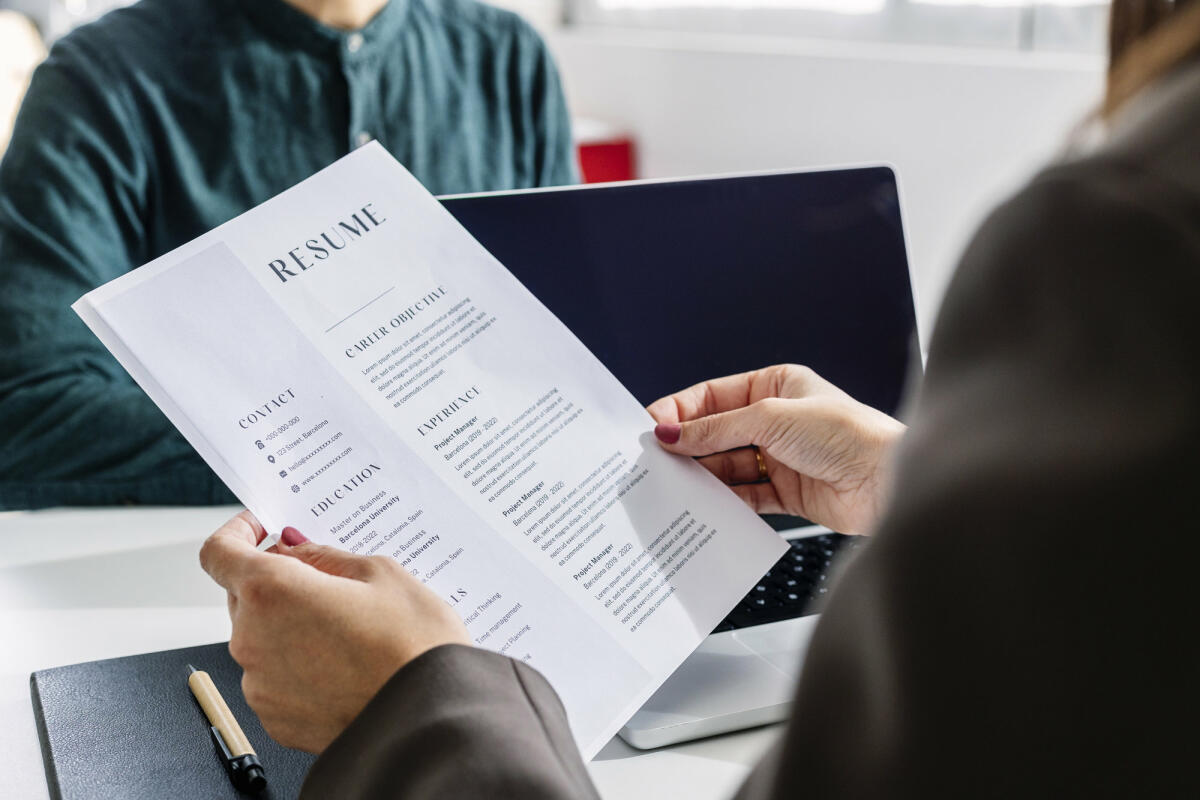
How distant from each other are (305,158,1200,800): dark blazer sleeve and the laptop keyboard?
1.44ft

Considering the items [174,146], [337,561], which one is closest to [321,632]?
[337,561]

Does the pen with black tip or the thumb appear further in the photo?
the thumb

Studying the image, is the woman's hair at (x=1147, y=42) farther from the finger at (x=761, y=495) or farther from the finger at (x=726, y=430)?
the finger at (x=761, y=495)

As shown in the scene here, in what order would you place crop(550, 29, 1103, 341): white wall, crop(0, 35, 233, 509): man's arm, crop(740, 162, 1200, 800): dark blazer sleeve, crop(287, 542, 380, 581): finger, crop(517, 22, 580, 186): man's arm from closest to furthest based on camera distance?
crop(740, 162, 1200, 800): dark blazer sleeve, crop(287, 542, 380, 581): finger, crop(0, 35, 233, 509): man's arm, crop(517, 22, 580, 186): man's arm, crop(550, 29, 1103, 341): white wall

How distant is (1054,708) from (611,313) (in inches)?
24.7

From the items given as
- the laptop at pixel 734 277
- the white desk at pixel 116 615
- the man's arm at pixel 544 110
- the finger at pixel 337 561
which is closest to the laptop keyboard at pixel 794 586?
the laptop at pixel 734 277

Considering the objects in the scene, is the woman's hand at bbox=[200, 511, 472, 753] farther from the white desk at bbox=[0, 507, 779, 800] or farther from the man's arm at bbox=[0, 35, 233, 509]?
the man's arm at bbox=[0, 35, 233, 509]

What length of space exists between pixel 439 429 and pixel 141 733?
0.23 m

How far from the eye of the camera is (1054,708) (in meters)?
0.27

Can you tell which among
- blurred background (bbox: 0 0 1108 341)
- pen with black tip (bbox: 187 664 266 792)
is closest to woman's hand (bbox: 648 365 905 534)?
pen with black tip (bbox: 187 664 266 792)

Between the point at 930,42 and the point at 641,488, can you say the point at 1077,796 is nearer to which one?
the point at 641,488

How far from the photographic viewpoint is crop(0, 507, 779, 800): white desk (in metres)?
0.61

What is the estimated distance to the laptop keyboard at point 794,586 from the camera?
0.75 m

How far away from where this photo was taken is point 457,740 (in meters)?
0.42
